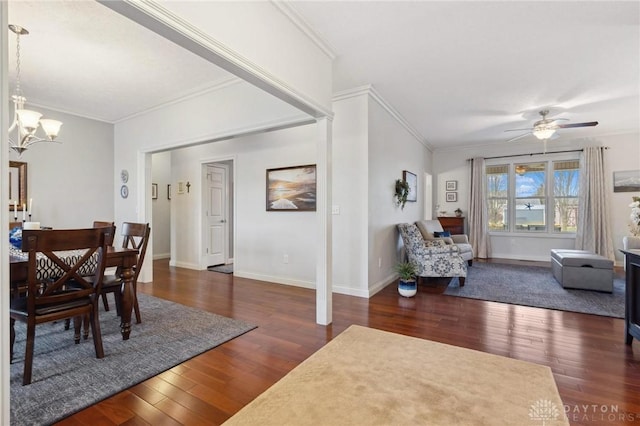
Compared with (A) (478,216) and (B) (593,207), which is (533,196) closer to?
(B) (593,207)

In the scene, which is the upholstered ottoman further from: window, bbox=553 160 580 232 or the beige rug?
window, bbox=553 160 580 232

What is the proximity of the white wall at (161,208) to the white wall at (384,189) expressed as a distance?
4947mm

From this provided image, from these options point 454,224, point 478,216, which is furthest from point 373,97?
point 478,216

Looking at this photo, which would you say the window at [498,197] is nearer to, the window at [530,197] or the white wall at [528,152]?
the window at [530,197]

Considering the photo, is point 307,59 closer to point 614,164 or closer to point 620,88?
point 620,88

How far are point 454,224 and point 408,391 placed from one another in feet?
19.5

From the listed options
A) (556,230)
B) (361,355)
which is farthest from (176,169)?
(556,230)

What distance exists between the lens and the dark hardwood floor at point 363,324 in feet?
5.53

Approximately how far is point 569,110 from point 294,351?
17.7ft

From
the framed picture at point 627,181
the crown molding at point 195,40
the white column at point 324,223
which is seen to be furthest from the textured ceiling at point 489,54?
the framed picture at point 627,181

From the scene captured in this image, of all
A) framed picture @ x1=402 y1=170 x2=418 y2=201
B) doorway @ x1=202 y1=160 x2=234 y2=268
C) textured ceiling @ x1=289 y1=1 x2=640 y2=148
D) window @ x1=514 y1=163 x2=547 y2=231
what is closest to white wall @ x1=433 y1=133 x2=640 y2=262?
window @ x1=514 y1=163 x2=547 y2=231

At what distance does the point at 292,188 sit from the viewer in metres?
4.42

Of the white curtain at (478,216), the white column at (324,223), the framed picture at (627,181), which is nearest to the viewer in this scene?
the white column at (324,223)

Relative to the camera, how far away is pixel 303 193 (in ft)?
14.3
